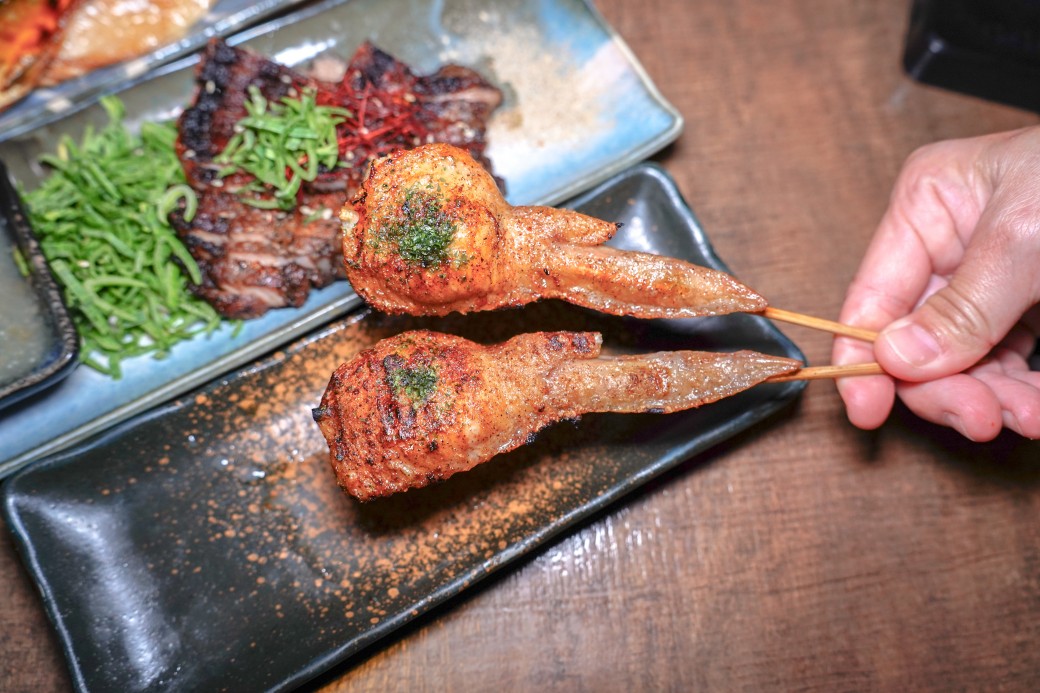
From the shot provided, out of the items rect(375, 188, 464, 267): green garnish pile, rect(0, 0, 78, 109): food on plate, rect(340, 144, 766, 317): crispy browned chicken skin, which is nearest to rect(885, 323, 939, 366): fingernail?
rect(340, 144, 766, 317): crispy browned chicken skin

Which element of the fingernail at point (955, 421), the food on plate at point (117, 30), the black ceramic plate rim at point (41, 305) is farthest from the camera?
the food on plate at point (117, 30)

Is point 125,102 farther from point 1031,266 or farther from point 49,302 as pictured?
point 1031,266

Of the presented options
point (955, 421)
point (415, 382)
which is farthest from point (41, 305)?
point (955, 421)

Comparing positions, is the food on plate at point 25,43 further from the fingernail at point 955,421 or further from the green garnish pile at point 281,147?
the fingernail at point 955,421

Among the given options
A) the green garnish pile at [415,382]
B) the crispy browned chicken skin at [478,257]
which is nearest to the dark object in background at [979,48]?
the crispy browned chicken skin at [478,257]

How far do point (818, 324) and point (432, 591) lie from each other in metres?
1.99

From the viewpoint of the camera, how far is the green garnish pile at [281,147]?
3.78m

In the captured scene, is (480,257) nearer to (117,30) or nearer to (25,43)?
(117,30)

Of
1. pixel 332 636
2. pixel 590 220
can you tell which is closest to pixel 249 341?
pixel 332 636

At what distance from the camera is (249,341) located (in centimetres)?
379

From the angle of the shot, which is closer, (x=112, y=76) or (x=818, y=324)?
(x=818, y=324)

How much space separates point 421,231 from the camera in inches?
114

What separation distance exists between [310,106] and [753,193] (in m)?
2.46

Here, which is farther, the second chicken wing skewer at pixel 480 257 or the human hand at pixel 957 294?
the human hand at pixel 957 294
